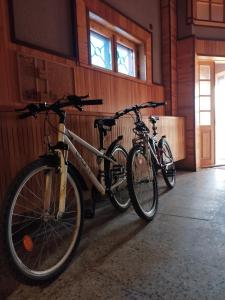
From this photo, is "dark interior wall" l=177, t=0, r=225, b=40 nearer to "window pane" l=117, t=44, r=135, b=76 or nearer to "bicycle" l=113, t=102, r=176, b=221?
"window pane" l=117, t=44, r=135, b=76

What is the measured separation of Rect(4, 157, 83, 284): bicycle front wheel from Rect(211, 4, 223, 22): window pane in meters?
4.34

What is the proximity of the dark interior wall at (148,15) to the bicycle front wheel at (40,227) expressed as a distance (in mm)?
2602

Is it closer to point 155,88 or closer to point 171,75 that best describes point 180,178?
point 155,88

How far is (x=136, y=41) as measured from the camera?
3760mm

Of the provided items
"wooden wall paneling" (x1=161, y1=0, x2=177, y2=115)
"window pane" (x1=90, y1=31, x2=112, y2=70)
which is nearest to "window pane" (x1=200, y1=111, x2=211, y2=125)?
"wooden wall paneling" (x1=161, y1=0, x2=177, y2=115)

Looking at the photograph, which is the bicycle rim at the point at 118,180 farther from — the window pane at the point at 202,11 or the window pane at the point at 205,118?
the window pane at the point at 202,11

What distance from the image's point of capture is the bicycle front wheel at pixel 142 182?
6.30ft

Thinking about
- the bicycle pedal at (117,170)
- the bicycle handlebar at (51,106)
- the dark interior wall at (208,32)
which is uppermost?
the dark interior wall at (208,32)

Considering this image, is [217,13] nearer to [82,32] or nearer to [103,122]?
[82,32]

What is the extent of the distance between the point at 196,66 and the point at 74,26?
2580 millimetres

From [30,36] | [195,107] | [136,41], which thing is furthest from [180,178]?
[30,36]

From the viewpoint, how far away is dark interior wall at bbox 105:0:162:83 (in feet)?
11.0

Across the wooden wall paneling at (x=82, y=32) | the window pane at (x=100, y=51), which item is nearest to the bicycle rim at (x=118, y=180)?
the wooden wall paneling at (x=82, y=32)

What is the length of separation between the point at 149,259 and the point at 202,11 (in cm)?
442
